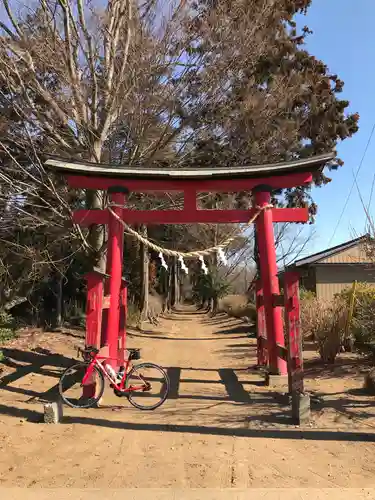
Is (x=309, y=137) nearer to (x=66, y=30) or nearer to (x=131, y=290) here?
(x=66, y=30)

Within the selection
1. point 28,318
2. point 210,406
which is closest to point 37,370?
point 210,406

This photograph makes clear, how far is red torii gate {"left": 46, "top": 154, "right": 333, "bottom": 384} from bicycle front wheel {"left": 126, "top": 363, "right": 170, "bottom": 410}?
968 mm

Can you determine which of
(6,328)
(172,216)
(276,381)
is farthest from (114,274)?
(6,328)

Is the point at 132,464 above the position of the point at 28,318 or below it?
below

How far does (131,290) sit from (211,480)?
22.3 m

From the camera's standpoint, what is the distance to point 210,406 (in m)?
6.91

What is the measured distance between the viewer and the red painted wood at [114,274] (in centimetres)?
794

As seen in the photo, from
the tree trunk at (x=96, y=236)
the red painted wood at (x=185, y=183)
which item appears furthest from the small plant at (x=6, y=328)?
the red painted wood at (x=185, y=183)

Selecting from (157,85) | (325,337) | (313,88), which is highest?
(313,88)

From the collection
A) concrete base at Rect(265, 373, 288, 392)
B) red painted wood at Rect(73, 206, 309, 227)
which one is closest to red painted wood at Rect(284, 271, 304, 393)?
concrete base at Rect(265, 373, 288, 392)

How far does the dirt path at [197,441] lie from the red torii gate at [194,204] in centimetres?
130

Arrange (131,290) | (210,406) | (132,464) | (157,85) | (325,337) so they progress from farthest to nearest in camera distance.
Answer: (131,290) → (157,85) → (325,337) → (210,406) → (132,464)

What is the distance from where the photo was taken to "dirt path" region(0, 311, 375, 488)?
423 centimetres

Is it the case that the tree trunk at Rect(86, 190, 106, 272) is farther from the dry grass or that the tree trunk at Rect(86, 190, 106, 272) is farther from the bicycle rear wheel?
the dry grass
